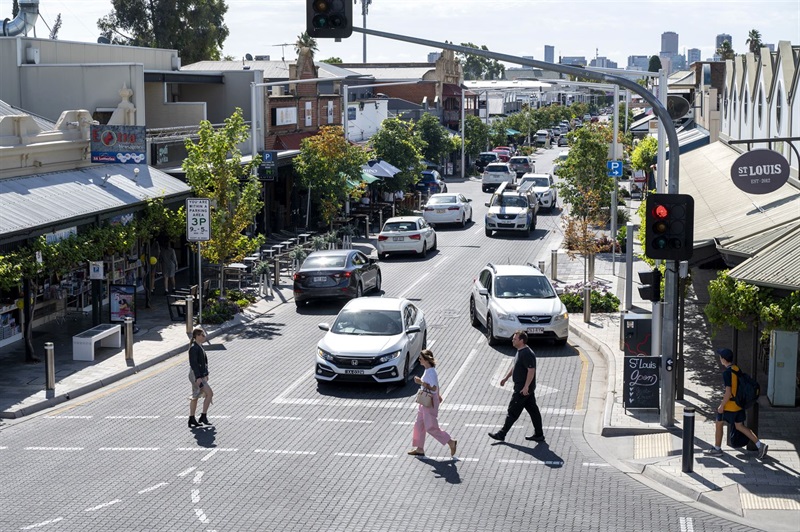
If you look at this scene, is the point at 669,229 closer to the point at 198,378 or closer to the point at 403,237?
the point at 198,378

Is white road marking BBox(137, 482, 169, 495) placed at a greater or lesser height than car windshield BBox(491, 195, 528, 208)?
lesser

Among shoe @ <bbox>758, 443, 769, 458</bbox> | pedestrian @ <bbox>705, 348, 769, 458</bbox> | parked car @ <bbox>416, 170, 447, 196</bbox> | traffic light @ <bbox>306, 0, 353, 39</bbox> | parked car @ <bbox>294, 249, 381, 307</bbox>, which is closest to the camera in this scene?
traffic light @ <bbox>306, 0, 353, 39</bbox>

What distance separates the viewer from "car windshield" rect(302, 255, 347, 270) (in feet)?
98.0

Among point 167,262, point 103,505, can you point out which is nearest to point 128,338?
point 103,505

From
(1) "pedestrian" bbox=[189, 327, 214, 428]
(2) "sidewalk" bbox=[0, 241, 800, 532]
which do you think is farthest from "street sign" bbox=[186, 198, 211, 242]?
(1) "pedestrian" bbox=[189, 327, 214, 428]

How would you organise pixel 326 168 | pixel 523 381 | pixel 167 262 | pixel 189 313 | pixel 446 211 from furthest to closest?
pixel 446 211 < pixel 326 168 < pixel 167 262 < pixel 189 313 < pixel 523 381

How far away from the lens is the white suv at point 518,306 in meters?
23.9

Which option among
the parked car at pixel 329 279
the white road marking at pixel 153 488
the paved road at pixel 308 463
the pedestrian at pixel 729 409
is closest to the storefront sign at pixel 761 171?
the paved road at pixel 308 463

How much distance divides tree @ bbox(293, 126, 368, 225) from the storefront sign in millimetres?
24393

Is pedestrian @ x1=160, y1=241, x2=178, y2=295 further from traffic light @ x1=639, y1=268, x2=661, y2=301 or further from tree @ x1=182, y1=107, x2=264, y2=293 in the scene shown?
traffic light @ x1=639, y1=268, x2=661, y2=301

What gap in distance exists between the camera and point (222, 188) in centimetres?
Result: 2923

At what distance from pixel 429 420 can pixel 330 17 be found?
5839mm

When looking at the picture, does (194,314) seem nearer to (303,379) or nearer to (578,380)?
(303,379)

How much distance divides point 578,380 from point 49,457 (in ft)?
33.5
